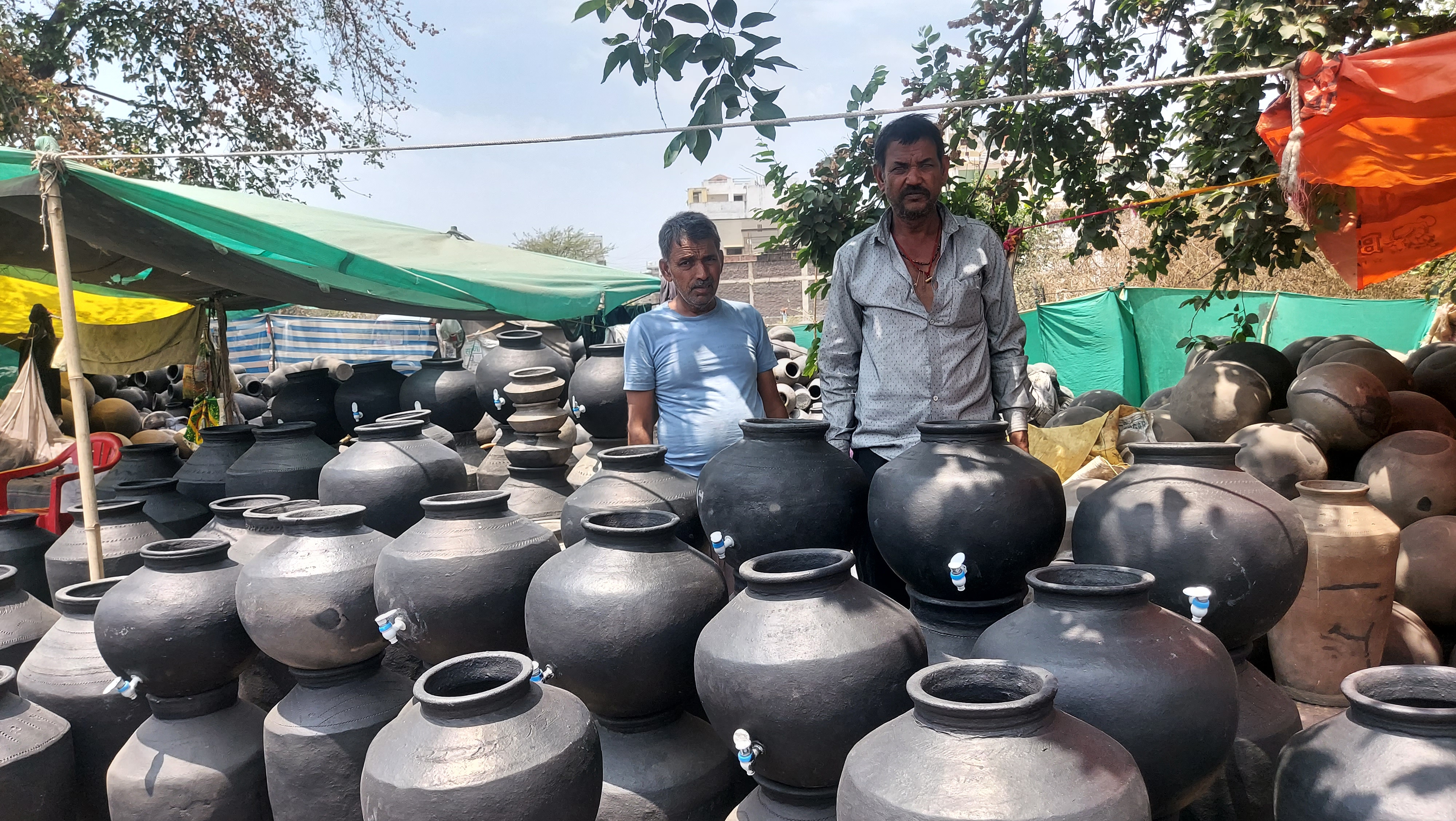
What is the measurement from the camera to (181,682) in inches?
117

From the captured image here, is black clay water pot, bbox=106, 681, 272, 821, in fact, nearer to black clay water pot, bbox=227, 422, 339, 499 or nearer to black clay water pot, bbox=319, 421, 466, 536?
black clay water pot, bbox=319, 421, 466, 536

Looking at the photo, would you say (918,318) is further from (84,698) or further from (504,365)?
(504,365)

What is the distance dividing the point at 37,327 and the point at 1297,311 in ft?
42.3

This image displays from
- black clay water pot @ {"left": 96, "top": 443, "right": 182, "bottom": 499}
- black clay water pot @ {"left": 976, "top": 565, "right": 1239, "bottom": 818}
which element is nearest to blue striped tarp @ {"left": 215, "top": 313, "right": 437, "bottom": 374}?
black clay water pot @ {"left": 96, "top": 443, "right": 182, "bottom": 499}

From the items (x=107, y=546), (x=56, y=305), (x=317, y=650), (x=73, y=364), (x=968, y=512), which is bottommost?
(x=317, y=650)

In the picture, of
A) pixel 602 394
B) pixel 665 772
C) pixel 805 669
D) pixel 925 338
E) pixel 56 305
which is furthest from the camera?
pixel 56 305

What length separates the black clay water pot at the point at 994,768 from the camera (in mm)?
1424

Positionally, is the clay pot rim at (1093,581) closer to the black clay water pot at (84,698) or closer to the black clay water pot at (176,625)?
the black clay water pot at (176,625)

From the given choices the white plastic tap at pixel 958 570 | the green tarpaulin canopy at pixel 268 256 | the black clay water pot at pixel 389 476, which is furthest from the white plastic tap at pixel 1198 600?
the green tarpaulin canopy at pixel 268 256

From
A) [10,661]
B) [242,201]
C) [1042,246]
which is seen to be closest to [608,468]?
[10,661]

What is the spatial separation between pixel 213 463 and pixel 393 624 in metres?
2.75

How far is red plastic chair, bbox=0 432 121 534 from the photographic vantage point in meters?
4.88

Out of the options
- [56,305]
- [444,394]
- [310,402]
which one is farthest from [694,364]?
[56,305]

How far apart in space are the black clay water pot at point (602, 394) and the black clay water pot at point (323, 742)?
254cm
